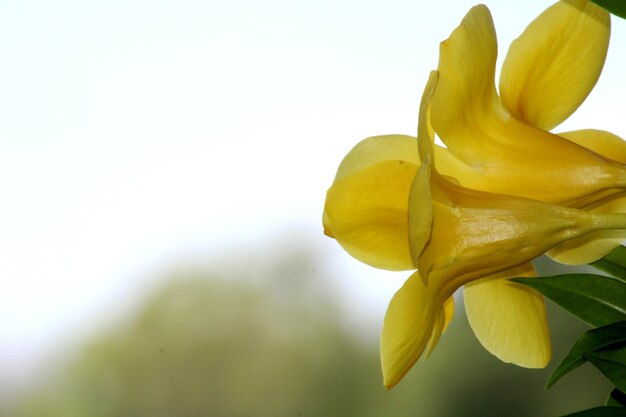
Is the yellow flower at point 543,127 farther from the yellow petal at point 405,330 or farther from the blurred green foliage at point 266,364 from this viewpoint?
the blurred green foliage at point 266,364

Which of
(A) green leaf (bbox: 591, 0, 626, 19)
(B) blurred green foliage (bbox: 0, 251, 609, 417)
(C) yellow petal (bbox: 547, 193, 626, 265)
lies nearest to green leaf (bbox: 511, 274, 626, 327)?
(C) yellow petal (bbox: 547, 193, 626, 265)

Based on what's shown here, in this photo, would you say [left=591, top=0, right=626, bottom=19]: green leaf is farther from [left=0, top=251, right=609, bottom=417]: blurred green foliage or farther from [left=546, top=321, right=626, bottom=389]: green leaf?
[left=0, top=251, right=609, bottom=417]: blurred green foliage

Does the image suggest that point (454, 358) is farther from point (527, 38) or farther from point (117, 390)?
point (527, 38)

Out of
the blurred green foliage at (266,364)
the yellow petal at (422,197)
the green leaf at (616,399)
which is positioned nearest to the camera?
the yellow petal at (422,197)

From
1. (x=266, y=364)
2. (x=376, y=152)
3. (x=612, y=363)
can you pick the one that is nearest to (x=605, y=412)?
(x=612, y=363)

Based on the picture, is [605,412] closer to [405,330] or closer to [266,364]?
[405,330]

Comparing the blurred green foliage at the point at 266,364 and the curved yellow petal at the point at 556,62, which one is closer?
the curved yellow petal at the point at 556,62

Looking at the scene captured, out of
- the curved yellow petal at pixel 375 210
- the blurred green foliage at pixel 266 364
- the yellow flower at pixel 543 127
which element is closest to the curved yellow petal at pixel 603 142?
the yellow flower at pixel 543 127
